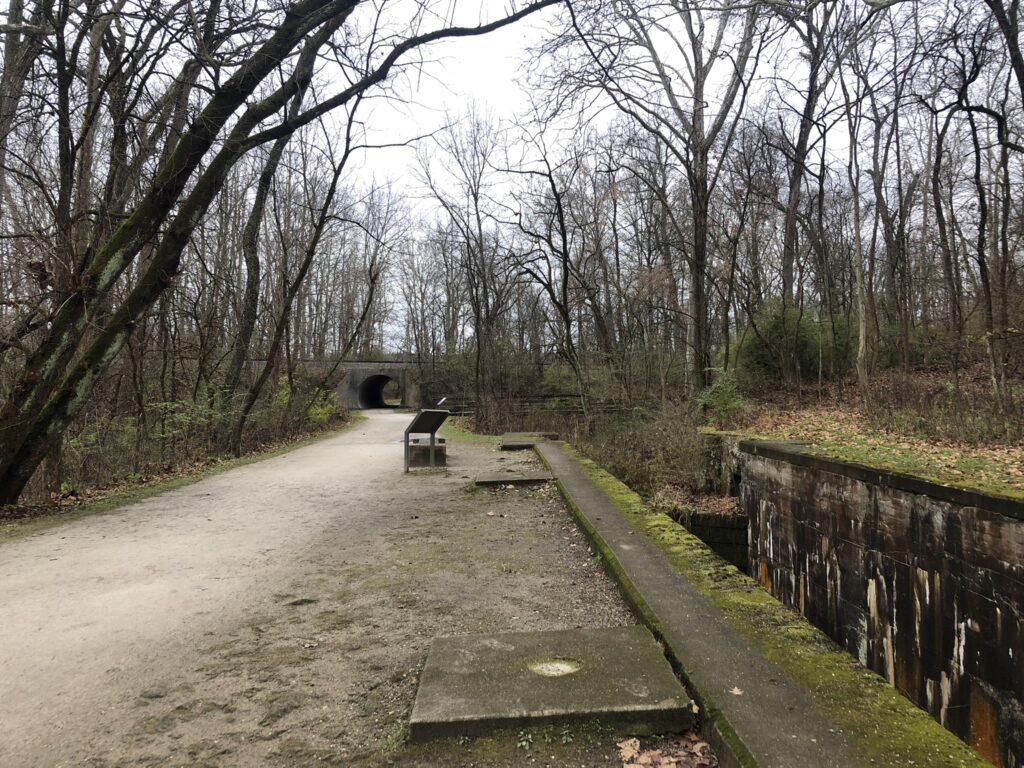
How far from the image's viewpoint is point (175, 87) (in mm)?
9133

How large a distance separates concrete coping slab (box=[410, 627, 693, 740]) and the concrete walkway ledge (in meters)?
0.16

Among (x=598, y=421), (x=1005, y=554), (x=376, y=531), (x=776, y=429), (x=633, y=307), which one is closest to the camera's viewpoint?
(x=1005, y=554)

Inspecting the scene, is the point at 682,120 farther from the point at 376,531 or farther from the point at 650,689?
the point at 650,689

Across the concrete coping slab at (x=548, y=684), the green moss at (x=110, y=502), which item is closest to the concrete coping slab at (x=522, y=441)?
the green moss at (x=110, y=502)

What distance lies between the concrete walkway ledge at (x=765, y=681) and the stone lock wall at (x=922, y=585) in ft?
5.67

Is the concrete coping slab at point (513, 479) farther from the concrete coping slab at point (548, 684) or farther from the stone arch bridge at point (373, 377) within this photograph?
the stone arch bridge at point (373, 377)

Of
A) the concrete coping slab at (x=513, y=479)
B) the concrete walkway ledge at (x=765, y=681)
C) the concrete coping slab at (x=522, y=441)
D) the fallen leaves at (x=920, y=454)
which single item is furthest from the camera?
the concrete coping slab at (x=522, y=441)

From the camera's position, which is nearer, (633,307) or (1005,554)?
(1005,554)

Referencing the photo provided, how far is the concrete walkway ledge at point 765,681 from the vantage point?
2090 mm

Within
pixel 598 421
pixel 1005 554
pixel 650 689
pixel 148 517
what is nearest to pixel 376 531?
pixel 148 517

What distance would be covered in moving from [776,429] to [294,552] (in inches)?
404

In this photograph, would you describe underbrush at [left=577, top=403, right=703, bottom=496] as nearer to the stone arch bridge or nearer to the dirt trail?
the dirt trail

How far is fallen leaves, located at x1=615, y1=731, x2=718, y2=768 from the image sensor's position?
223 cm

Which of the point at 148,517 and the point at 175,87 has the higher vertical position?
the point at 175,87
